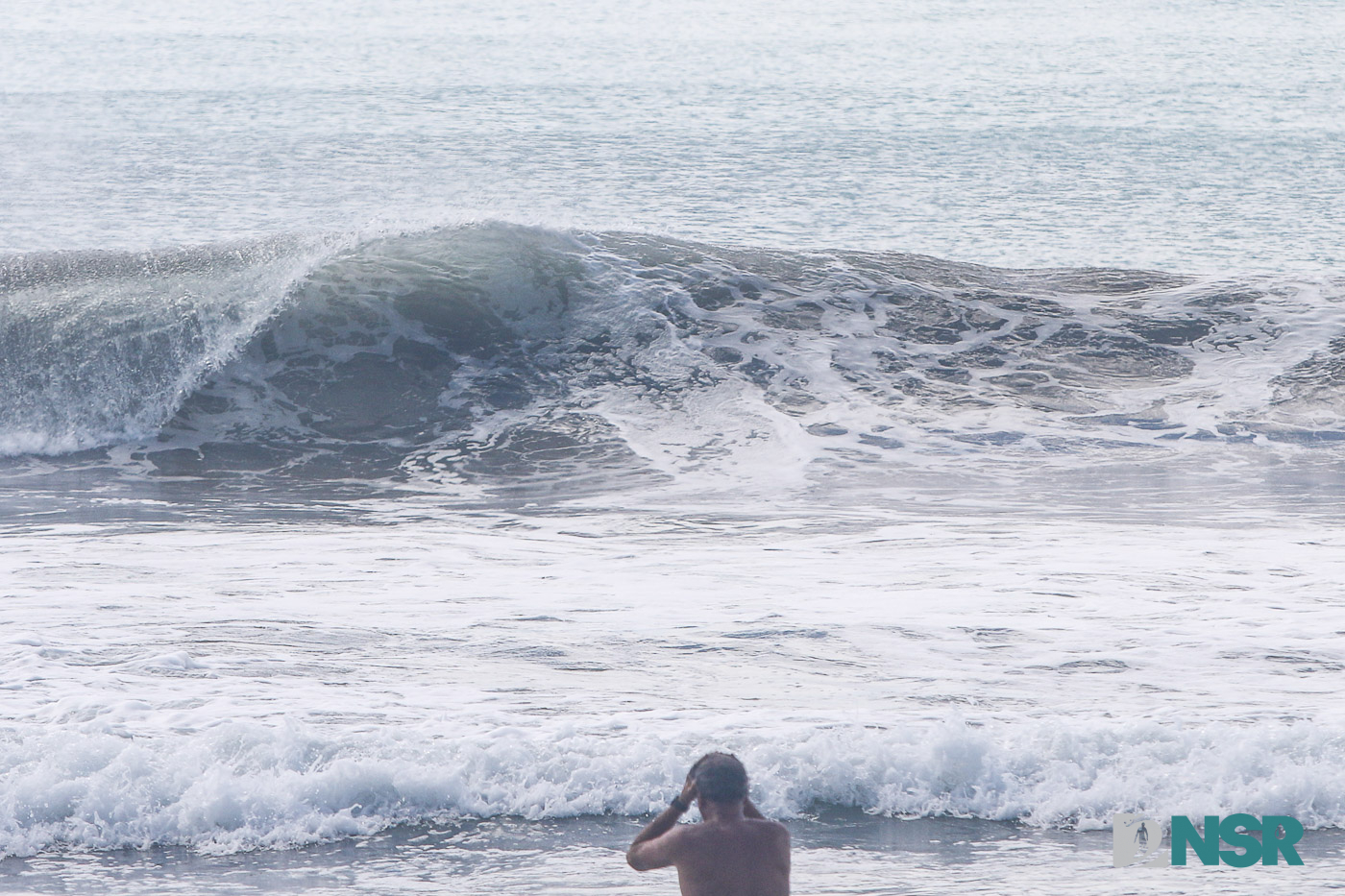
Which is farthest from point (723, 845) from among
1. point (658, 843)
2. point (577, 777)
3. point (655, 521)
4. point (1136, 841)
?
point (655, 521)

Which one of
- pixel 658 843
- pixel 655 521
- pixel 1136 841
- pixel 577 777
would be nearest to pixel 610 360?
pixel 655 521

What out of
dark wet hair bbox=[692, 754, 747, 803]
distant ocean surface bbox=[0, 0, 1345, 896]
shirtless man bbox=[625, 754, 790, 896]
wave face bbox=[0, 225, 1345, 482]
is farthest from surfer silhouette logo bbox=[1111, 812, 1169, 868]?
wave face bbox=[0, 225, 1345, 482]

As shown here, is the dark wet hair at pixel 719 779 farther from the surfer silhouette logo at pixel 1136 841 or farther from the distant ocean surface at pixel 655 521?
the surfer silhouette logo at pixel 1136 841

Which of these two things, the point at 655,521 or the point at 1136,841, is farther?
the point at 655,521

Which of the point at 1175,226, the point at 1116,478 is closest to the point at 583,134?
the point at 1175,226

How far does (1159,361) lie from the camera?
13664 mm

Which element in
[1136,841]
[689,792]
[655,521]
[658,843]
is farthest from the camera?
[655,521]

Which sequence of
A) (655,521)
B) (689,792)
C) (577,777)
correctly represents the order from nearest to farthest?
(689,792)
(577,777)
(655,521)

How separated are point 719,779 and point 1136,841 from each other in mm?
2334

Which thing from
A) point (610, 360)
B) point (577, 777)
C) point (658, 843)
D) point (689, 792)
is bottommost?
point (577, 777)

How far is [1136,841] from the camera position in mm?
4961

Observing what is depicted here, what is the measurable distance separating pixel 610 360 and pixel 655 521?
4.45 meters

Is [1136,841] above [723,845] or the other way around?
the other way around

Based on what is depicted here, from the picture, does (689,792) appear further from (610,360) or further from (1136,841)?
(610,360)
